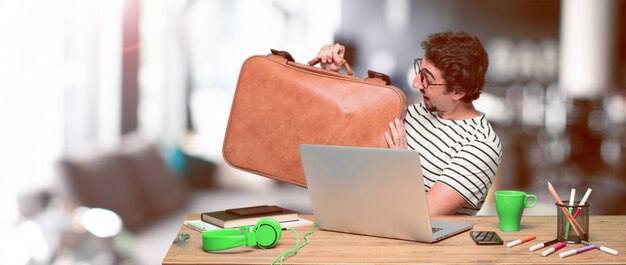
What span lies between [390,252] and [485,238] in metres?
0.23

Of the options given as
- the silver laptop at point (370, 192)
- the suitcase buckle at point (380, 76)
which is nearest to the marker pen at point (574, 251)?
the silver laptop at point (370, 192)

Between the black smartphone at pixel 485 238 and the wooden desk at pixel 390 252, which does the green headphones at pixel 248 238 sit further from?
the black smartphone at pixel 485 238

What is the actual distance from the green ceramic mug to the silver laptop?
A: 8 centimetres

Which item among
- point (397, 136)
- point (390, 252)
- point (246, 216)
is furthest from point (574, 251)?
point (246, 216)

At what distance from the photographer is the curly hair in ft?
6.44

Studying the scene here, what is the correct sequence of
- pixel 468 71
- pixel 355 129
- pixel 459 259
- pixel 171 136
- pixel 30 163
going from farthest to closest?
pixel 171 136 < pixel 30 163 < pixel 468 71 < pixel 355 129 < pixel 459 259

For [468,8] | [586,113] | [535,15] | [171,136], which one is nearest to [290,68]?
[171,136]

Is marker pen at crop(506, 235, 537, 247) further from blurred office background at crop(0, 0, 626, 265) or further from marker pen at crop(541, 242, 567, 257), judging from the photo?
blurred office background at crop(0, 0, 626, 265)

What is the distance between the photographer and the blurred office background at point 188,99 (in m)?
3.76

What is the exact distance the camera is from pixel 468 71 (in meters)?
1.98

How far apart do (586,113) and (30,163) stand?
3757mm

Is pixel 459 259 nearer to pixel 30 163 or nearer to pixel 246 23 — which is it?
pixel 30 163

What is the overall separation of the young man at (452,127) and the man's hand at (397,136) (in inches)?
8.1

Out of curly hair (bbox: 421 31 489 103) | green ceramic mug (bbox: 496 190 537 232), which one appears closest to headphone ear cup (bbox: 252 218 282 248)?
green ceramic mug (bbox: 496 190 537 232)
